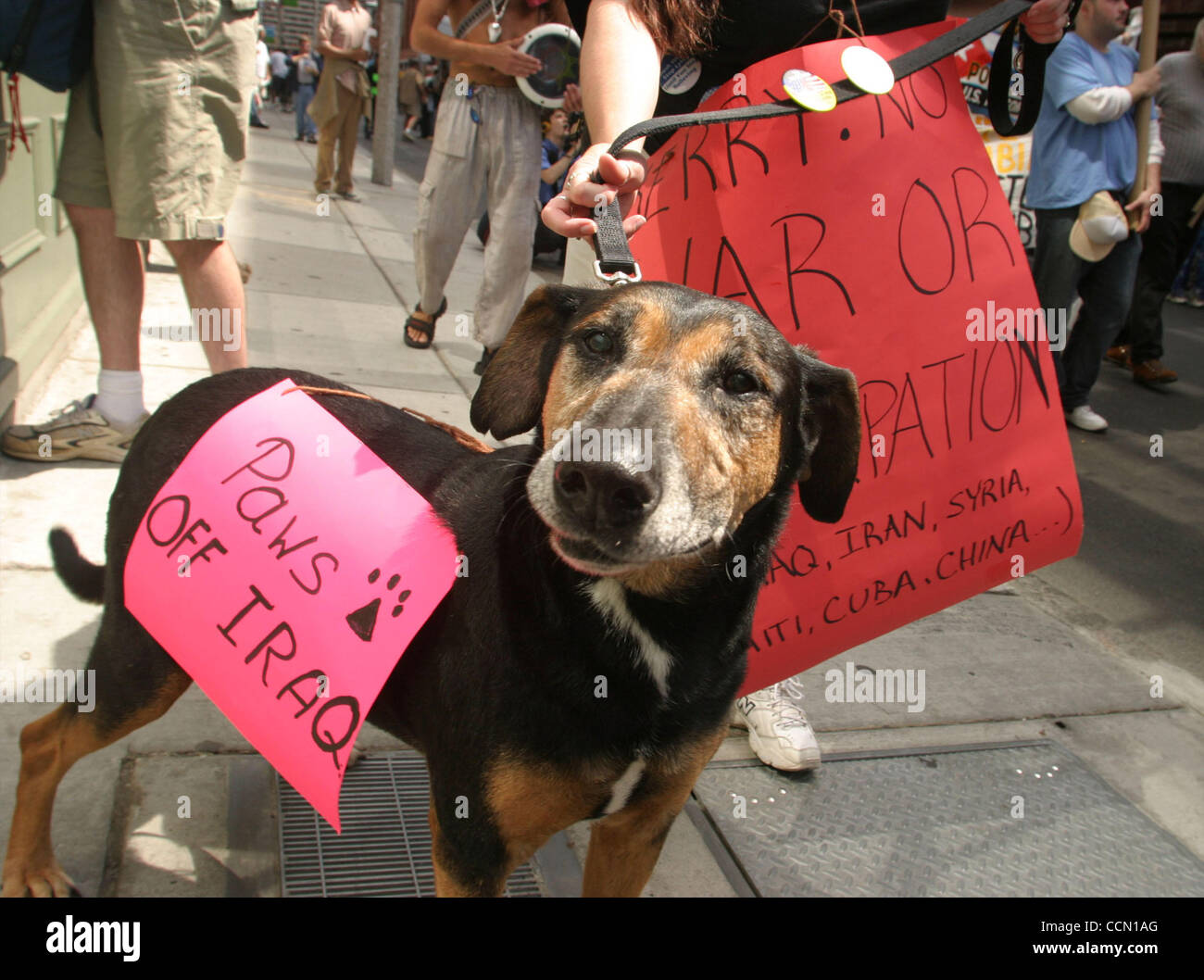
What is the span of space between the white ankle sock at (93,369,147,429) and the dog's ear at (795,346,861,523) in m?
3.00

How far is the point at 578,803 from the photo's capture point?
1.86 metres

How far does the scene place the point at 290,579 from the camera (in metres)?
2.08

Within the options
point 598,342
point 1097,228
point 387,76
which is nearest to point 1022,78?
point 598,342

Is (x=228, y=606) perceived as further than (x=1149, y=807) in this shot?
No

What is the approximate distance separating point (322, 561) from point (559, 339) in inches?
27.8

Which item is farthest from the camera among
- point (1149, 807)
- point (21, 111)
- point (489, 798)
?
point (21, 111)

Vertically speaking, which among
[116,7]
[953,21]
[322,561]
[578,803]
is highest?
[953,21]

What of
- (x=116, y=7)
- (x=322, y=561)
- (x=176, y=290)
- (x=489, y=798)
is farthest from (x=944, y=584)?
(x=176, y=290)

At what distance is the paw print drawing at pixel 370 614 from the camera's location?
2.00 m

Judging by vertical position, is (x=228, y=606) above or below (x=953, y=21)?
below

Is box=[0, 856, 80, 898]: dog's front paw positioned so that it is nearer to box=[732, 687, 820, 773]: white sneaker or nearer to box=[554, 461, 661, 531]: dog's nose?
box=[554, 461, 661, 531]: dog's nose

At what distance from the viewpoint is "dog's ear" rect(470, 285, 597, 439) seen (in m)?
2.16

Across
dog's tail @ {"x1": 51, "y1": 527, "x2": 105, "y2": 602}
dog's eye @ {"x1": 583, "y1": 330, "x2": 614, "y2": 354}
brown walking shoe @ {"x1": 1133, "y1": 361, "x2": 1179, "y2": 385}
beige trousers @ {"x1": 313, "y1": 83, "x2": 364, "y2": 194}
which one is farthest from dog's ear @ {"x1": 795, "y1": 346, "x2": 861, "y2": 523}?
beige trousers @ {"x1": 313, "y1": 83, "x2": 364, "y2": 194}
